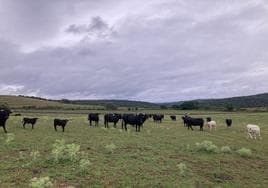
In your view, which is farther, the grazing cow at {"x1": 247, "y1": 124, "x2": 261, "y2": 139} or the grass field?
the grazing cow at {"x1": 247, "y1": 124, "x2": 261, "y2": 139}

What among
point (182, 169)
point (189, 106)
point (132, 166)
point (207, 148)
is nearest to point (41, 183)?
point (132, 166)

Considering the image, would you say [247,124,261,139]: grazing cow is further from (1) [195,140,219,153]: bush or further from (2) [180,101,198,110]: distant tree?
(2) [180,101,198,110]: distant tree

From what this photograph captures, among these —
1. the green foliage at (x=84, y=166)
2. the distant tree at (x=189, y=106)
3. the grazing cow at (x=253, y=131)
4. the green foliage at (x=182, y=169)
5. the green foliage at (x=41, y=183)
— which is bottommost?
the green foliage at (x=182, y=169)

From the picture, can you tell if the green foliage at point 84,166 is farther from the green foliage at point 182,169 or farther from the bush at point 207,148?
the bush at point 207,148

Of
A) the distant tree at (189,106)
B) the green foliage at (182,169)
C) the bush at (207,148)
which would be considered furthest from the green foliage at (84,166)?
the distant tree at (189,106)

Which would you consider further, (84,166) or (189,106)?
(189,106)

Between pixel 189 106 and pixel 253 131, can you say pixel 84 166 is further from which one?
pixel 189 106

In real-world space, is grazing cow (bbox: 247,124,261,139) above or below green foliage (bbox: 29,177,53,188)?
above

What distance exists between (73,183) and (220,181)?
6682 millimetres

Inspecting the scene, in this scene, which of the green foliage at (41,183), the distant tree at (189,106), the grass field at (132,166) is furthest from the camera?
the distant tree at (189,106)

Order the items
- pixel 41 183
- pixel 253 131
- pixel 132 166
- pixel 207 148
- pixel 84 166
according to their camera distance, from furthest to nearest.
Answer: pixel 253 131
pixel 207 148
pixel 132 166
pixel 84 166
pixel 41 183

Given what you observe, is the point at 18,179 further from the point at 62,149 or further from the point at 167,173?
the point at 167,173

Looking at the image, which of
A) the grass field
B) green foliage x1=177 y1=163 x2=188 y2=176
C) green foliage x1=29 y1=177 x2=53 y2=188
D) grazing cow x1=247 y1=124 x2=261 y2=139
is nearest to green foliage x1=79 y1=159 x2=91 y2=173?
the grass field

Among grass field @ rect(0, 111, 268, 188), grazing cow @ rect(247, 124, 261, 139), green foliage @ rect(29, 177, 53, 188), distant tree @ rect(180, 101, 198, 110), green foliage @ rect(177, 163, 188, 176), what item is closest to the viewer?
green foliage @ rect(29, 177, 53, 188)
